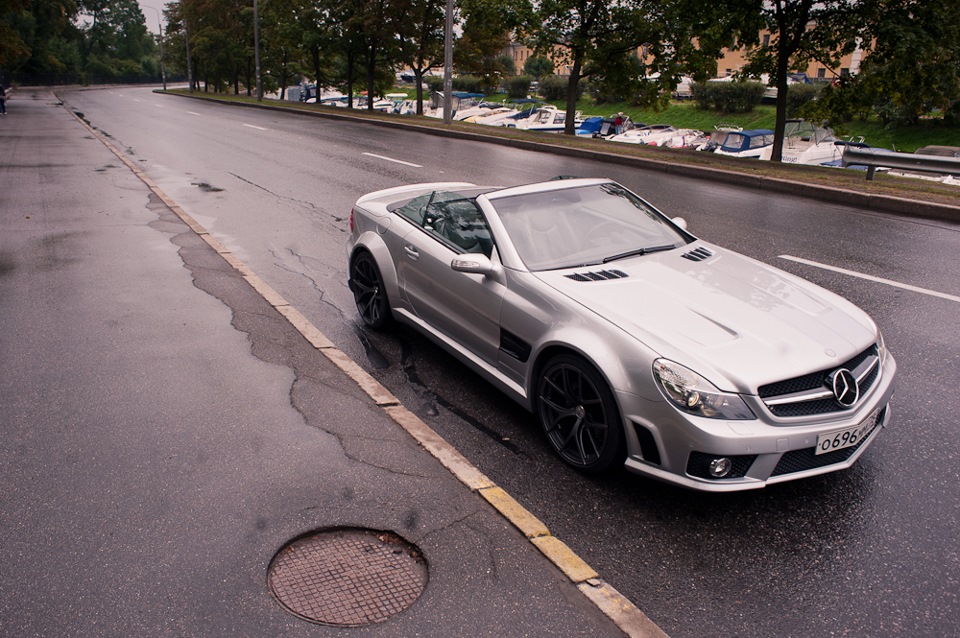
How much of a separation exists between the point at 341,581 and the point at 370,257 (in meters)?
3.28

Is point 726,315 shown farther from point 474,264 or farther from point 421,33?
point 421,33

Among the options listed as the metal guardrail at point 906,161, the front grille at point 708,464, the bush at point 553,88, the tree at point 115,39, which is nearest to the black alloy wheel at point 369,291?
the front grille at point 708,464

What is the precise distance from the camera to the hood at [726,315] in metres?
3.50

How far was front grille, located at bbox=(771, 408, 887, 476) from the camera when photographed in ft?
11.2

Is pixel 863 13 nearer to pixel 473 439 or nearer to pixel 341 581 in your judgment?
pixel 473 439

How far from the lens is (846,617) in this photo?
115 inches

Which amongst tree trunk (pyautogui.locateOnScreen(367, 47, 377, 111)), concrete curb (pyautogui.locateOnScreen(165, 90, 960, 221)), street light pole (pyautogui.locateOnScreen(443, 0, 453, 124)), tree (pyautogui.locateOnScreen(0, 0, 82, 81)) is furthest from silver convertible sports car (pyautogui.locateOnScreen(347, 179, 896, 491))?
tree (pyautogui.locateOnScreen(0, 0, 82, 81))

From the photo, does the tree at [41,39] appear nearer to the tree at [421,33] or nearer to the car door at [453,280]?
the tree at [421,33]

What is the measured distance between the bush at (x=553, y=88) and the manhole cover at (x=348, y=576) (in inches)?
2609

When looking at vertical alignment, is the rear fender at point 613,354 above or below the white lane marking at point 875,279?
above

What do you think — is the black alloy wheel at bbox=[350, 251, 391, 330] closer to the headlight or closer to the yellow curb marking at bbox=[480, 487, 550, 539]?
the yellow curb marking at bbox=[480, 487, 550, 539]

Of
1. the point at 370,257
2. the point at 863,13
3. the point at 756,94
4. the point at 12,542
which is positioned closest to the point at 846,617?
the point at 12,542

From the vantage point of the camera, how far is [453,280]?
4.87 m

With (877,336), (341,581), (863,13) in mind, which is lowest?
(341,581)
